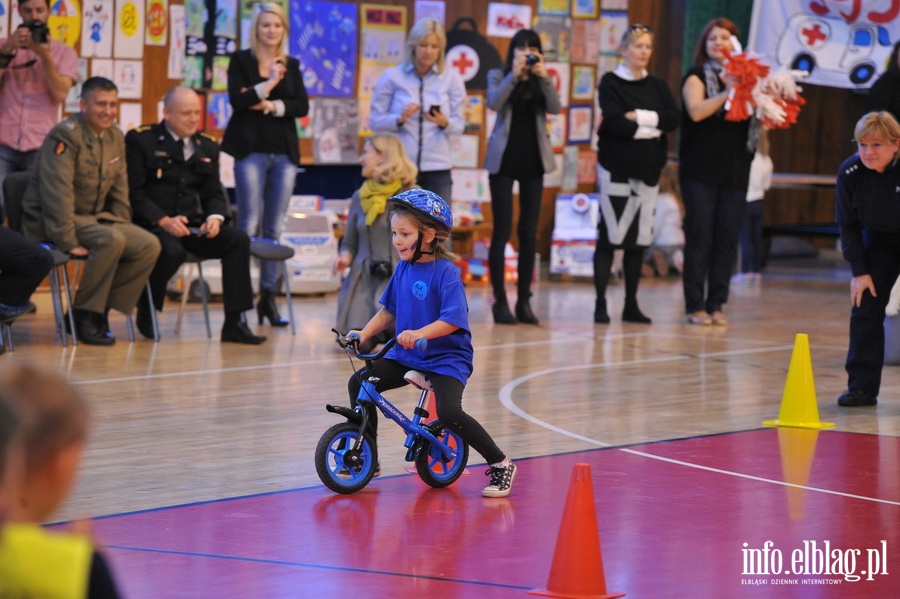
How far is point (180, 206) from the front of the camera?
798cm

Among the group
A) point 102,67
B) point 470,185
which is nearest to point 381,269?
point 102,67

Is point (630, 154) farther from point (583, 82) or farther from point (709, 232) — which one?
point (583, 82)

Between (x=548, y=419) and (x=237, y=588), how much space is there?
8.72 ft

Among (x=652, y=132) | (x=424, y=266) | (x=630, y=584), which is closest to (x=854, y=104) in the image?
(x=652, y=132)

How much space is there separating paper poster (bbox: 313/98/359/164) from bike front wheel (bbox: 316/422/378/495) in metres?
7.17

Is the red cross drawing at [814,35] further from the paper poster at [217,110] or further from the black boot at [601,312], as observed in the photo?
the paper poster at [217,110]

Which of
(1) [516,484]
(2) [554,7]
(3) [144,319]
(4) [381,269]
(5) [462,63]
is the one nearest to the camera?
(1) [516,484]

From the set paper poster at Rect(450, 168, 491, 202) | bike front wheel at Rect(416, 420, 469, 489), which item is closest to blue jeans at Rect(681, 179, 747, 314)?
paper poster at Rect(450, 168, 491, 202)

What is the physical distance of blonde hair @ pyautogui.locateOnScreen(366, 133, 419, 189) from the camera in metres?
7.49

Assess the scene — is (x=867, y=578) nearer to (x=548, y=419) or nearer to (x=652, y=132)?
(x=548, y=419)

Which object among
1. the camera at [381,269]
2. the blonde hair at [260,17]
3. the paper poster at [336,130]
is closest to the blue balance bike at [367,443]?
the camera at [381,269]

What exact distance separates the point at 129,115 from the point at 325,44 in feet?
6.70

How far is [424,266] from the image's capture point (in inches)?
184

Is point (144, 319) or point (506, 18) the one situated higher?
point (506, 18)
